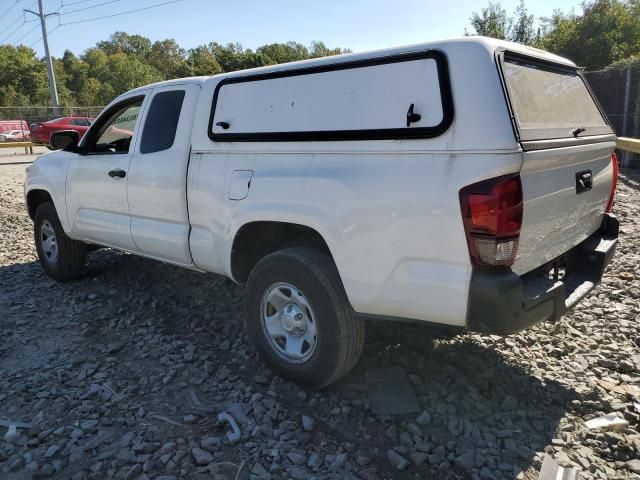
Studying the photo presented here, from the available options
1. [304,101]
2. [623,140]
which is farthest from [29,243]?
[623,140]

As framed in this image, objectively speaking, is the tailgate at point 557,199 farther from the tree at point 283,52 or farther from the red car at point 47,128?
the tree at point 283,52

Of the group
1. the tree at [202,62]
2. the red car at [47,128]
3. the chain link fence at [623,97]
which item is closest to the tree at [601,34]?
the chain link fence at [623,97]

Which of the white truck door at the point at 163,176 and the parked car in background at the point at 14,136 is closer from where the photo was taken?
the white truck door at the point at 163,176

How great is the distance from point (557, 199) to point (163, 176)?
2.75m

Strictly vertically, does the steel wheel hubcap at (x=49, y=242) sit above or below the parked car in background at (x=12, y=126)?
below

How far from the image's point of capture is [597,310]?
14.1 ft

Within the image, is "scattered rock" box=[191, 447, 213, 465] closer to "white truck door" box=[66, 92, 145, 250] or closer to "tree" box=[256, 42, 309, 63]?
"white truck door" box=[66, 92, 145, 250]

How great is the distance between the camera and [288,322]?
3.25m

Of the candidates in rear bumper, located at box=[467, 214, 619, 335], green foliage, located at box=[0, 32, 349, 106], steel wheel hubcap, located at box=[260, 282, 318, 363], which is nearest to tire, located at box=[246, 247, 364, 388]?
steel wheel hubcap, located at box=[260, 282, 318, 363]

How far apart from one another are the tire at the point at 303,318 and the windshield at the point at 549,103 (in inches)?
51.9

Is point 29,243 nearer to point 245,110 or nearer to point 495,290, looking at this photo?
point 245,110

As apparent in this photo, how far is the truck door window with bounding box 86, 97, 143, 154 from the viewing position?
4.58 meters

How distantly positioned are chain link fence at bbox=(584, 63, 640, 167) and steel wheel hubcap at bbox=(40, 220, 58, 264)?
11.4 meters

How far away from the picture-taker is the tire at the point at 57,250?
5.32 meters
